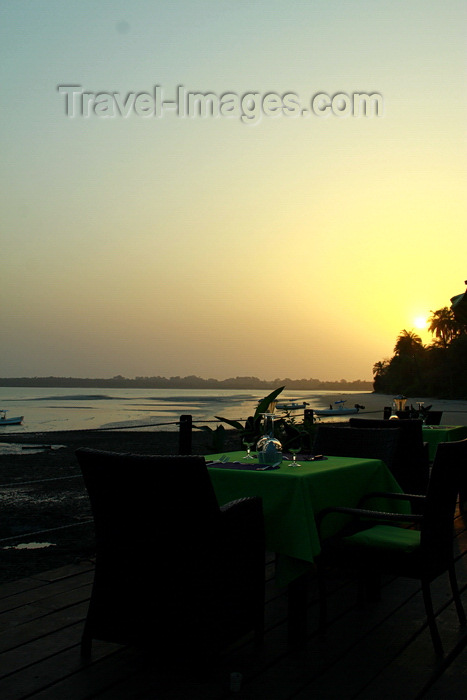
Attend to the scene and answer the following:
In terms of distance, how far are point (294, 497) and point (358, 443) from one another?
4.22ft

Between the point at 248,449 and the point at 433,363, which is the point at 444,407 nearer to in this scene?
the point at 433,363

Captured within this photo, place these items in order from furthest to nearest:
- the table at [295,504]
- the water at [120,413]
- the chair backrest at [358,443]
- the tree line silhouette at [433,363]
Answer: the tree line silhouette at [433,363] < the water at [120,413] < the chair backrest at [358,443] < the table at [295,504]

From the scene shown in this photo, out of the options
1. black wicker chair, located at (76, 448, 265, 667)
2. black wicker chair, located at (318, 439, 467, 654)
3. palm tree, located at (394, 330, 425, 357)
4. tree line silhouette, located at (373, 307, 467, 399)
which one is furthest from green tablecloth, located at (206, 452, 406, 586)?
palm tree, located at (394, 330, 425, 357)

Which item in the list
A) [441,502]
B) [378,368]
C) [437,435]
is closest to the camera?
[441,502]

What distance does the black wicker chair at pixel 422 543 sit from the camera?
101 inches

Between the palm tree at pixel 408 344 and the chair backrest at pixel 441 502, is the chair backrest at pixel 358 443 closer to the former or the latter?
the chair backrest at pixel 441 502

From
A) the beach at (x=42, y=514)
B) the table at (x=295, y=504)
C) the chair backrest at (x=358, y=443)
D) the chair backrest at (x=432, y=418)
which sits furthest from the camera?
the chair backrest at (x=432, y=418)

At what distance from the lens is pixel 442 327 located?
68.3 meters

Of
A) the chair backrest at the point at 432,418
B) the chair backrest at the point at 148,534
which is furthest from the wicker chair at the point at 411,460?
the chair backrest at the point at 148,534

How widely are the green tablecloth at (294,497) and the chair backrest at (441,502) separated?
505 millimetres

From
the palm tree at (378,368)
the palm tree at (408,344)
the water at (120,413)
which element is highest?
the palm tree at (408,344)

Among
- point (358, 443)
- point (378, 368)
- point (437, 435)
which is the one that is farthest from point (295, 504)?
point (378, 368)

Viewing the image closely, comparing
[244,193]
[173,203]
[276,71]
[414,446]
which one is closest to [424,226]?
[244,193]

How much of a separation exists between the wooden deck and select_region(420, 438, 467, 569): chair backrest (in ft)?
1.35
